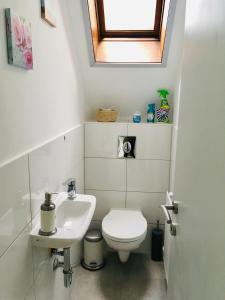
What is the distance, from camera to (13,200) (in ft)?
3.21

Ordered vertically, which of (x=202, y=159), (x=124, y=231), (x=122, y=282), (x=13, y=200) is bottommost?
(x=122, y=282)

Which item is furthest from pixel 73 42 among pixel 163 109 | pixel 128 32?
pixel 163 109

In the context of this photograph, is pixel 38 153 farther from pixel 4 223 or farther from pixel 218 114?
pixel 218 114

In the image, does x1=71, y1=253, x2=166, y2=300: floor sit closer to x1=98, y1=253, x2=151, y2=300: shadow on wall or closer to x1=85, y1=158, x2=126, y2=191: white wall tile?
x1=98, y1=253, x2=151, y2=300: shadow on wall

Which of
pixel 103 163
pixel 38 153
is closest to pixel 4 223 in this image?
pixel 38 153

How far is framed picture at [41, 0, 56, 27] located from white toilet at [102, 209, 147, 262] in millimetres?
1467

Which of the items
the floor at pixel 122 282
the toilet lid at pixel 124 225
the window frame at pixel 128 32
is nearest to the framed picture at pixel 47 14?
the window frame at pixel 128 32

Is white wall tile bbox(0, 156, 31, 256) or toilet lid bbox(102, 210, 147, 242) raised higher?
white wall tile bbox(0, 156, 31, 256)

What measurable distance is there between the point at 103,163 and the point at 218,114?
179cm

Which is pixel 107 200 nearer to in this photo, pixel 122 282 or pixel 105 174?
pixel 105 174

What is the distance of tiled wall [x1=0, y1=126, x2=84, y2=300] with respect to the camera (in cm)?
92

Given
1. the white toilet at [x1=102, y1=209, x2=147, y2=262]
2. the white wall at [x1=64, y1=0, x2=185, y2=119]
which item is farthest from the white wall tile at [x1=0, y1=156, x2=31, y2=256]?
the white wall at [x1=64, y1=0, x2=185, y2=119]

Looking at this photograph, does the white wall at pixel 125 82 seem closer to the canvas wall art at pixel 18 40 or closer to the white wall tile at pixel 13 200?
the canvas wall art at pixel 18 40

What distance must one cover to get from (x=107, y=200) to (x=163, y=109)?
99cm
